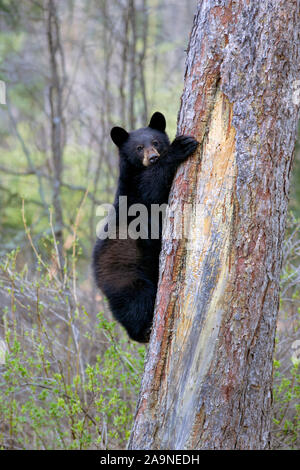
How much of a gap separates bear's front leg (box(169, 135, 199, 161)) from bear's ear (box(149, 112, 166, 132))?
1730 mm

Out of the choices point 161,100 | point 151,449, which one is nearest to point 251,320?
point 151,449

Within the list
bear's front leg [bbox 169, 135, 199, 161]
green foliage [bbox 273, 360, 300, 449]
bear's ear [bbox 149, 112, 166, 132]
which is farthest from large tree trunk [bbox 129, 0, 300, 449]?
bear's ear [bbox 149, 112, 166, 132]

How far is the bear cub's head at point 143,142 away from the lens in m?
4.68

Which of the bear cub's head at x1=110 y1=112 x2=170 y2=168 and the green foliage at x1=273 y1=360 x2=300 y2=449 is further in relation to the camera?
the bear cub's head at x1=110 y1=112 x2=170 y2=168

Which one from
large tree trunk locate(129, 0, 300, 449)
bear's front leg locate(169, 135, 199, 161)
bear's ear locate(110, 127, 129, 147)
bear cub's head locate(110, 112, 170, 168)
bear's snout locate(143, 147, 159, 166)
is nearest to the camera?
large tree trunk locate(129, 0, 300, 449)

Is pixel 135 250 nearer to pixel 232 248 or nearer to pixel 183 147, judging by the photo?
pixel 183 147

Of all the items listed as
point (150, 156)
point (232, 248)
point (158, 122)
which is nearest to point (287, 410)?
point (232, 248)

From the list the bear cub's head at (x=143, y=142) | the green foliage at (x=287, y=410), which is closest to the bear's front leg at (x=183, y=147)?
the bear cub's head at (x=143, y=142)

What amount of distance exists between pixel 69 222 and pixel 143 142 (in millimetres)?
5294

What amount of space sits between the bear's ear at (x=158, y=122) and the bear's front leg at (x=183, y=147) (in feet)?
5.67

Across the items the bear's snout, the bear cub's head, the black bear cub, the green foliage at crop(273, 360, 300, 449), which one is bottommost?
the green foliage at crop(273, 360, 300, 449)

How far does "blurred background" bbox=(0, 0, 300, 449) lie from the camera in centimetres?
469

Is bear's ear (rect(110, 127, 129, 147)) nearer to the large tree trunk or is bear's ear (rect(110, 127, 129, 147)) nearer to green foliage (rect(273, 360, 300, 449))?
the large tree trunk

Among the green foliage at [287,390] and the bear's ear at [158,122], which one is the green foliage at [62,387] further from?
the bear's ear at [158,122]
